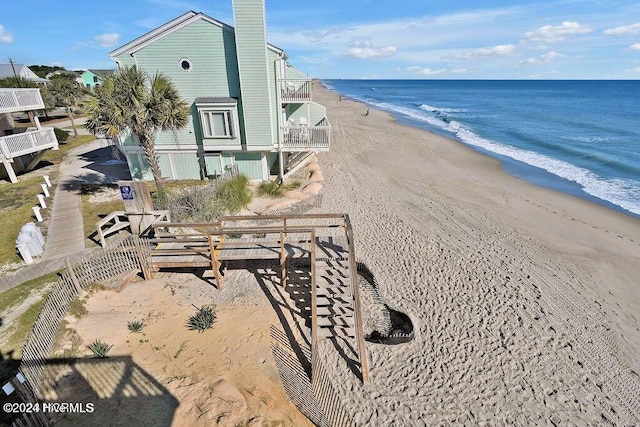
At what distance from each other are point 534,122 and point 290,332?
55621 mm

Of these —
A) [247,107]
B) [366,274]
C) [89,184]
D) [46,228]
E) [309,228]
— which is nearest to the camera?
[309,228]

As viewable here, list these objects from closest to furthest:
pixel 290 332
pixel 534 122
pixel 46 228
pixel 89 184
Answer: pixel 290 332 → pixel 46 228 → pixel 89 184 → pixel 534 122

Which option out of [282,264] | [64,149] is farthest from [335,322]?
[64,149]

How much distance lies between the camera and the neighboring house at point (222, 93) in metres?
15.7

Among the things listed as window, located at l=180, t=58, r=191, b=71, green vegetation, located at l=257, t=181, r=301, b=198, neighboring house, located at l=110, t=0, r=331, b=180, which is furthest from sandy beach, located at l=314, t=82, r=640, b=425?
window, located at l=180, t=58, r=191, b=71

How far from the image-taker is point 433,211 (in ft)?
57.0

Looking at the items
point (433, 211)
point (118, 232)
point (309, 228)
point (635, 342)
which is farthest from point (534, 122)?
point (118, 232)

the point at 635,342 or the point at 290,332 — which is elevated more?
the point at 290,332

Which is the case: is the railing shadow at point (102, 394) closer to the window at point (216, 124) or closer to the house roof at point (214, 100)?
the window at point (216, 124)

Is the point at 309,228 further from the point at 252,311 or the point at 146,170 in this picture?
the point at 146,170

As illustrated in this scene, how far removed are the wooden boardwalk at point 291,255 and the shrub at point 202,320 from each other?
135 centimetres

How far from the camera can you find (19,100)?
18500 millimetres

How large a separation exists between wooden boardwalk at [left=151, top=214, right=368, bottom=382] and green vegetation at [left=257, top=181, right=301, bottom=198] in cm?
586

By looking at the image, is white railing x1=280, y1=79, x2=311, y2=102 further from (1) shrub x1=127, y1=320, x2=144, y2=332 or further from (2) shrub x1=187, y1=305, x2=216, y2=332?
(1) shrub x1=127, y1=320, x2=144, y2=332
